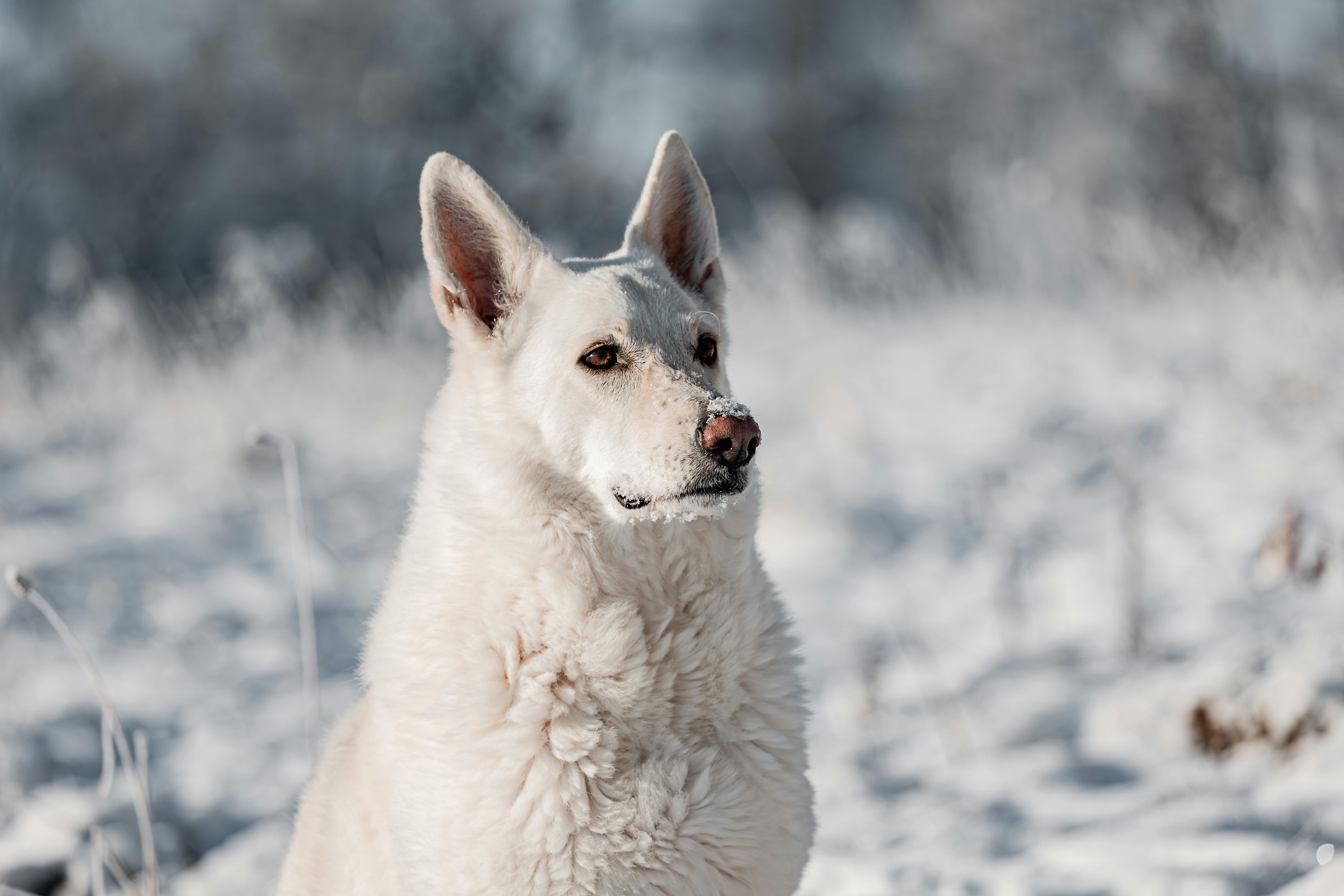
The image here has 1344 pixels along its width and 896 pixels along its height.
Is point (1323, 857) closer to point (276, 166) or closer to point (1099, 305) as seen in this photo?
point (1099, 305)

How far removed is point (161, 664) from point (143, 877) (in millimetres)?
1404

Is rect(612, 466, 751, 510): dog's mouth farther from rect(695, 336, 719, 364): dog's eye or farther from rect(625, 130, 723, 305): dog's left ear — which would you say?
rect(625, 130, 723, 305): dog's left ear

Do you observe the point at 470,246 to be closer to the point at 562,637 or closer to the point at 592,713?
the point at 562,637

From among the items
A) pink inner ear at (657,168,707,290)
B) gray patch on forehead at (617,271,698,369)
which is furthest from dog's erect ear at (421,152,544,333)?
pink inner ear at (657,168,707,290)

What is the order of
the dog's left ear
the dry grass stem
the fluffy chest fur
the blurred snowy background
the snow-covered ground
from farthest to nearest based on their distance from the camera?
the blurred snowy background → the snow-covered ground → the dry grass stem → the dog's left ear → the fluffy chest fur

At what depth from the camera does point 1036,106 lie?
15500mm

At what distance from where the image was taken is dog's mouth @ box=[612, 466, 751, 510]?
1.98 m

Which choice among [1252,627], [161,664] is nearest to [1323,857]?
[1252,627]

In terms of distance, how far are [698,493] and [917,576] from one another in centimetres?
340

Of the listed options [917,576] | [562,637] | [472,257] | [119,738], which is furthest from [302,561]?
[917,576]

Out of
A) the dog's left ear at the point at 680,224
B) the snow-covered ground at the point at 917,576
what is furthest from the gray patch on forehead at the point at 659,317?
the snow-covered ground at the point at 917,576

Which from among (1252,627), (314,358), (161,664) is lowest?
(161,664)

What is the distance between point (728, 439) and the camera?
1.96 metres

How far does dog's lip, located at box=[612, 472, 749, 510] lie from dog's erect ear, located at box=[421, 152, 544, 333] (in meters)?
0.61
